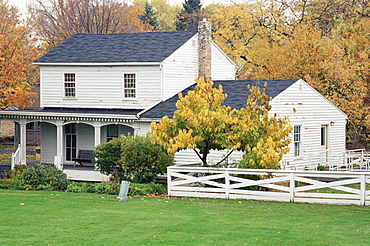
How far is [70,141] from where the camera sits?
33.4 m

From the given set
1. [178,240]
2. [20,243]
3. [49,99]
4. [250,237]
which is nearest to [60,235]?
[20,243]

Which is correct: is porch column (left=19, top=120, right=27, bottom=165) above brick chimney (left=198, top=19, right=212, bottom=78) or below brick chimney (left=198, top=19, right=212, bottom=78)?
below

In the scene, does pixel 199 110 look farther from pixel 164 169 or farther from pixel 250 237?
pixel 250 237

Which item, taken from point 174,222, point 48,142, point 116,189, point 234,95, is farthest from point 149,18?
point 174,222

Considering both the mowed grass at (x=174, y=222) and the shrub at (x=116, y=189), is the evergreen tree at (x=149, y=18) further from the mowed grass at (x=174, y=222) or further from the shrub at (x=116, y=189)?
the mowed grass at (x=174, y=222)

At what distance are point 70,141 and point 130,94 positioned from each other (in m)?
4.69

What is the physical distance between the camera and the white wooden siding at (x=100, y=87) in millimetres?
31172

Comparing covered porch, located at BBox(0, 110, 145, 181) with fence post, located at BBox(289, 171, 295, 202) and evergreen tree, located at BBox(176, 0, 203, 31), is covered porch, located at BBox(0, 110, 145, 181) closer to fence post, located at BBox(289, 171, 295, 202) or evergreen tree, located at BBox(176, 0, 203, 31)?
fence post, located at BBox(289, 171, 295, 202)

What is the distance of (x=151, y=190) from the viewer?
2161 centimetres

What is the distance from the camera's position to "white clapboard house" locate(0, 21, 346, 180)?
29.3 m

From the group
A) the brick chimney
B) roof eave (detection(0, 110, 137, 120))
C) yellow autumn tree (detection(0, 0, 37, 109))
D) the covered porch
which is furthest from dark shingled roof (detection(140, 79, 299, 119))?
yellow autumn tree (detection(0, 0, 37, 109))

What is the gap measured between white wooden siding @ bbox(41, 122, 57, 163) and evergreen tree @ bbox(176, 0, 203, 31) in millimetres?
35080

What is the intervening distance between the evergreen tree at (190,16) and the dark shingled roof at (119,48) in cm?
3168

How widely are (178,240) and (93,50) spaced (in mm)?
23092
